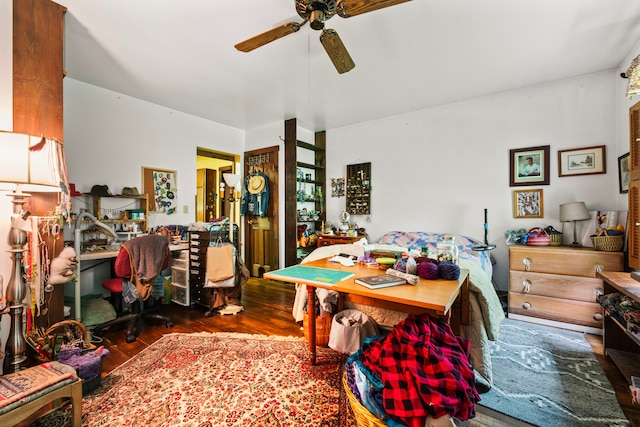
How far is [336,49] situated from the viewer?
1854 mm

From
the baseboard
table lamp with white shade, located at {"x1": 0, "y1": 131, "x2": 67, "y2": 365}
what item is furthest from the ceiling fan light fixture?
the baseboard

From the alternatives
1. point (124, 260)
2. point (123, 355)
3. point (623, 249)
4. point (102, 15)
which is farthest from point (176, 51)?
point (623, 249)

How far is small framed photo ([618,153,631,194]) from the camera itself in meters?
2.53

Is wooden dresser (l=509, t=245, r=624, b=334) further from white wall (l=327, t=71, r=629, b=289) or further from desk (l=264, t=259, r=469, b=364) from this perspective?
desk (l=264, t=259, r=469, b=364)

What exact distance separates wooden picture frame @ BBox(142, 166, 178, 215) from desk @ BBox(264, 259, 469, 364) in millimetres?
2820

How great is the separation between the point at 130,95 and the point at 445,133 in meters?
4.24

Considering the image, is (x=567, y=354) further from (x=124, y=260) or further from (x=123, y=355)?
(x=124, y=260)

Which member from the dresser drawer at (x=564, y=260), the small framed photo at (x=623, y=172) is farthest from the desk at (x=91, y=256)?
the small framed photo at (x=623, y=172)

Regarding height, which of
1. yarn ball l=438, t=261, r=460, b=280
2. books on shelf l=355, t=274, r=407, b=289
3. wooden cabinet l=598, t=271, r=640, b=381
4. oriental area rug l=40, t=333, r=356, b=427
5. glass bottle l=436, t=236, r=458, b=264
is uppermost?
glass bottle l=436, t=236, r=458, b=264

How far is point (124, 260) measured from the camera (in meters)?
2.31

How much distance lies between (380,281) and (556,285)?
2.38 meters

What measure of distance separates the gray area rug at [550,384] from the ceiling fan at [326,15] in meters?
2.41

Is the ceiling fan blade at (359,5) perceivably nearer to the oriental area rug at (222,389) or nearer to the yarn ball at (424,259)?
the yarn ball at (424,259)

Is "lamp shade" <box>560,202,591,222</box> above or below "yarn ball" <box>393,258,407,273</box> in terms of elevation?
above
